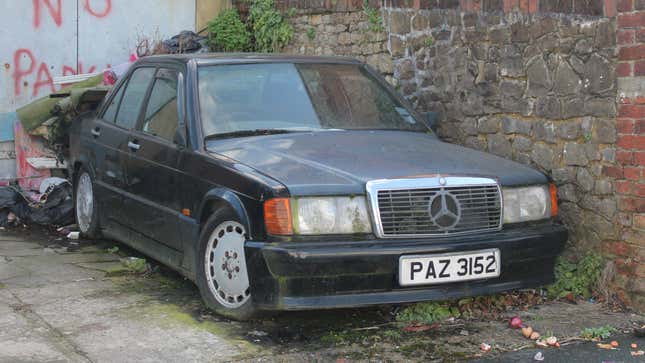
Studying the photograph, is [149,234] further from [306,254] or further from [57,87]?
[57,87]

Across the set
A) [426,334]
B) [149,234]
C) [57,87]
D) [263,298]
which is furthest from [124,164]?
[57,87]

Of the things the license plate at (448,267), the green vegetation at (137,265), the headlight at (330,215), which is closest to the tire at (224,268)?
the headlight at (330,215)

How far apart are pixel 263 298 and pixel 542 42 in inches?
112

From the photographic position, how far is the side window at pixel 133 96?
6836 mm

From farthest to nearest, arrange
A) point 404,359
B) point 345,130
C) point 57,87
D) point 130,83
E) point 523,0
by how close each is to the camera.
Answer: point 57,87
point 130,83
point 523,0
point 345,130
point 404,359

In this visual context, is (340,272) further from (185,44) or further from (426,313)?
(185,44)

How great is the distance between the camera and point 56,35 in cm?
1035

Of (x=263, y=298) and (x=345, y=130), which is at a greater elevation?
(x=345, y=130)

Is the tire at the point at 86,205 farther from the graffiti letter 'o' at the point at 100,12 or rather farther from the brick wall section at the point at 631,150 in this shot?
the brick wall section at the point at 631,150

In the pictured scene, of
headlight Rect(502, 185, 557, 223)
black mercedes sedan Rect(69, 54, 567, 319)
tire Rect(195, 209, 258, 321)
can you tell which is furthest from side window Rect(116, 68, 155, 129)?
headlight Rect(502, 185, 557, 223)

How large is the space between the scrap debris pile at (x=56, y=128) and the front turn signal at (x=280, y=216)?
3939mm

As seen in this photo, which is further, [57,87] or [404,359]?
[57,87]

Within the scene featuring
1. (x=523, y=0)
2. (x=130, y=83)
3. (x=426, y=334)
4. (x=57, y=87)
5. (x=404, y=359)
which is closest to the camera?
(x=404, y=359)

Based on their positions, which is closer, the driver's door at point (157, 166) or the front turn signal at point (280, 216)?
the front turn signal at point (280, 216)
